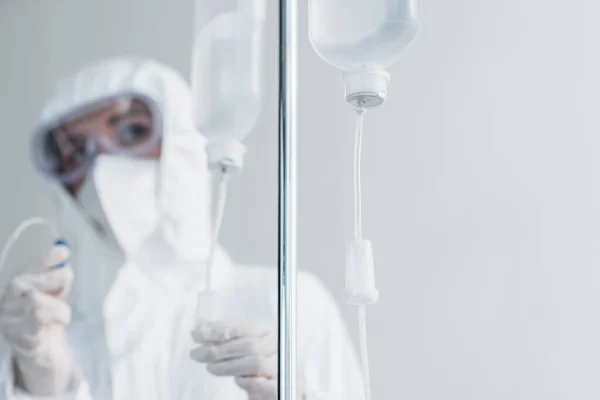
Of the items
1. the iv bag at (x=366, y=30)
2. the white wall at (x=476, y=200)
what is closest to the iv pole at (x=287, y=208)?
the iv bag at (x=366, y=30)

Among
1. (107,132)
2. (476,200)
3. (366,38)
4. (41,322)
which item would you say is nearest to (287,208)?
(366,38)

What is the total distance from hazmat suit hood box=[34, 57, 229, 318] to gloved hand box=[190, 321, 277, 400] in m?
0.44

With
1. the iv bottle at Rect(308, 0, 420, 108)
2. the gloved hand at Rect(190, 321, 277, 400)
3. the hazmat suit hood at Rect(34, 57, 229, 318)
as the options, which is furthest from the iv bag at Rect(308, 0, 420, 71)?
the hazmat suit hood at Rect(34, 57, 229, 318)

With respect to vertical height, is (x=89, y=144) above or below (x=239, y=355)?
above

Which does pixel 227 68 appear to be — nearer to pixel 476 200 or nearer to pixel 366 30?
pixel 366 30

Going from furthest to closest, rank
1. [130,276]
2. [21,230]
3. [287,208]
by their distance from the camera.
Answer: [21,230] → [130,276] → [287,208]

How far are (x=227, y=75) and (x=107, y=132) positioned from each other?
0.83 meters

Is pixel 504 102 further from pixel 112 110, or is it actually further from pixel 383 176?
pixel 112 110

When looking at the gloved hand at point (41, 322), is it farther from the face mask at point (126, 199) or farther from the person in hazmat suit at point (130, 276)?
the face mask at point (126, 199)

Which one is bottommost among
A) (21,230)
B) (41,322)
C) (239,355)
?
(239,355)

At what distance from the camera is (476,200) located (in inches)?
47.7

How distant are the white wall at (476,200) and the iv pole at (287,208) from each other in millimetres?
760

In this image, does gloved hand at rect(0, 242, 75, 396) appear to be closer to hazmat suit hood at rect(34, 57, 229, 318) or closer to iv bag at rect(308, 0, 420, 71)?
hazmat suit hood at rect(34, 57, 229, 318)

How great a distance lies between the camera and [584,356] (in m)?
1.10
